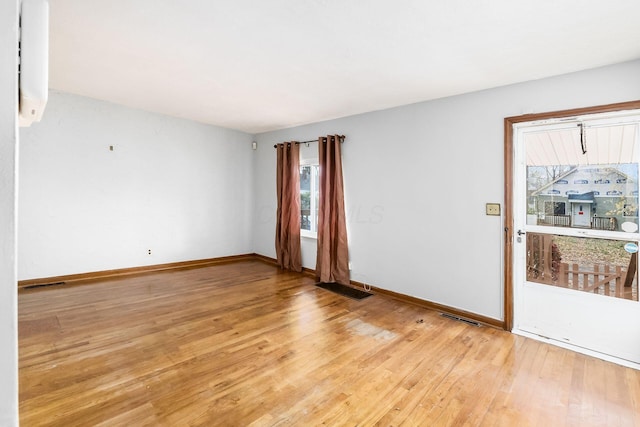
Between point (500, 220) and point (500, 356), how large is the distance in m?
1.30

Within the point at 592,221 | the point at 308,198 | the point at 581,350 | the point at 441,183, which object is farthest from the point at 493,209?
the point at 308,198

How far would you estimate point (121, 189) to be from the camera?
4.66 metres

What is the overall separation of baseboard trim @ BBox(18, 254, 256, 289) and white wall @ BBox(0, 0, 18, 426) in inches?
183

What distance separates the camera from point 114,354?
8.13 feet

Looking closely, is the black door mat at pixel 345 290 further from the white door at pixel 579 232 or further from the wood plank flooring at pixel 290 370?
the white door at pixel 579 232

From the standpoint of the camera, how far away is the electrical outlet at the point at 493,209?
10.5 feet

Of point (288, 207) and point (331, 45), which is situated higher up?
point (331, 45)

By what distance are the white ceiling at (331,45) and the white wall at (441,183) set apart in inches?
7.3

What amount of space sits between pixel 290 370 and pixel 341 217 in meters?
2.54

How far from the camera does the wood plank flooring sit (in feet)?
6.14

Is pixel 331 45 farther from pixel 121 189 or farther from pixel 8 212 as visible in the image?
pixel 121 189

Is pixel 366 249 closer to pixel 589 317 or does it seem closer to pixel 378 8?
pixel 589 317

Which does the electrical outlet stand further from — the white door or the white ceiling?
A: the white ceiling

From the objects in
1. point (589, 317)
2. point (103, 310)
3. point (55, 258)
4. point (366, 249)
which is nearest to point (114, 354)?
point (103, 310)
